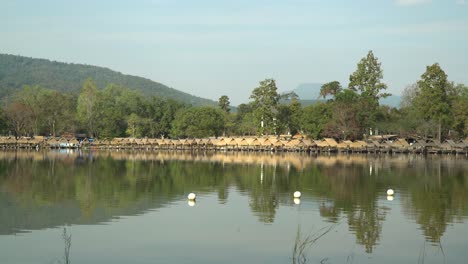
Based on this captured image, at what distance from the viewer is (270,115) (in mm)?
69438

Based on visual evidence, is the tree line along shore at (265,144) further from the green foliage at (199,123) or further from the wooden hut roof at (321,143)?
the green foliage at (199,123)

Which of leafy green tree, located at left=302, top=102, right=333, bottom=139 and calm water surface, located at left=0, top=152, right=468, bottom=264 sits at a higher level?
leafy green tree, located at left=302, top=102, right=333, bottom=139

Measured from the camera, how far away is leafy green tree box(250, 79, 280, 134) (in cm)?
6838

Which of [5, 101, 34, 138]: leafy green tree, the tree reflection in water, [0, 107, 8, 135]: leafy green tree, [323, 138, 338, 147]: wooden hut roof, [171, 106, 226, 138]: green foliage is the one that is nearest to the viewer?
the tree reflection in water

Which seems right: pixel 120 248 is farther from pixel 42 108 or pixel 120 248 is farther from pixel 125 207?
pixel 42 108

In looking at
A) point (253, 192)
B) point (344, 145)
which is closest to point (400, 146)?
point (344, 145)

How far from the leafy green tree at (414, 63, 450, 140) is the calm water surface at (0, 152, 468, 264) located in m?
31.1

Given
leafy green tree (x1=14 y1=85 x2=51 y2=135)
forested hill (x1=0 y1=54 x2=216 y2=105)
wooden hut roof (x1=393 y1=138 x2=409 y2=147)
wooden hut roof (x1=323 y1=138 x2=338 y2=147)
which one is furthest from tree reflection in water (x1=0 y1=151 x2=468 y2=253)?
forested hill (x1=0 y1=54 x2=216 y2=105)

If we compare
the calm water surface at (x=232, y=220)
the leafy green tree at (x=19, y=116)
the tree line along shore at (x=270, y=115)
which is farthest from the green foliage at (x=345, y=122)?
the leafy green tree at (x=19, y=116)

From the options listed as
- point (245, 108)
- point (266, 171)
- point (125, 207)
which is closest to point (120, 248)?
point (125, 207)

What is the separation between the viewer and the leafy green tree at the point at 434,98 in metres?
60.2

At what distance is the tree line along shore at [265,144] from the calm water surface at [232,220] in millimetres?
33323

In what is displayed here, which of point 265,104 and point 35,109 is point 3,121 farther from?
point 265,104

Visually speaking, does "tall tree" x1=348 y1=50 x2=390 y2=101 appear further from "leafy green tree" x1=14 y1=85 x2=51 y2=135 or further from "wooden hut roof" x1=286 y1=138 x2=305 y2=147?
"leafy green tree" x1=14 y1=85 x2=51 y2=135
